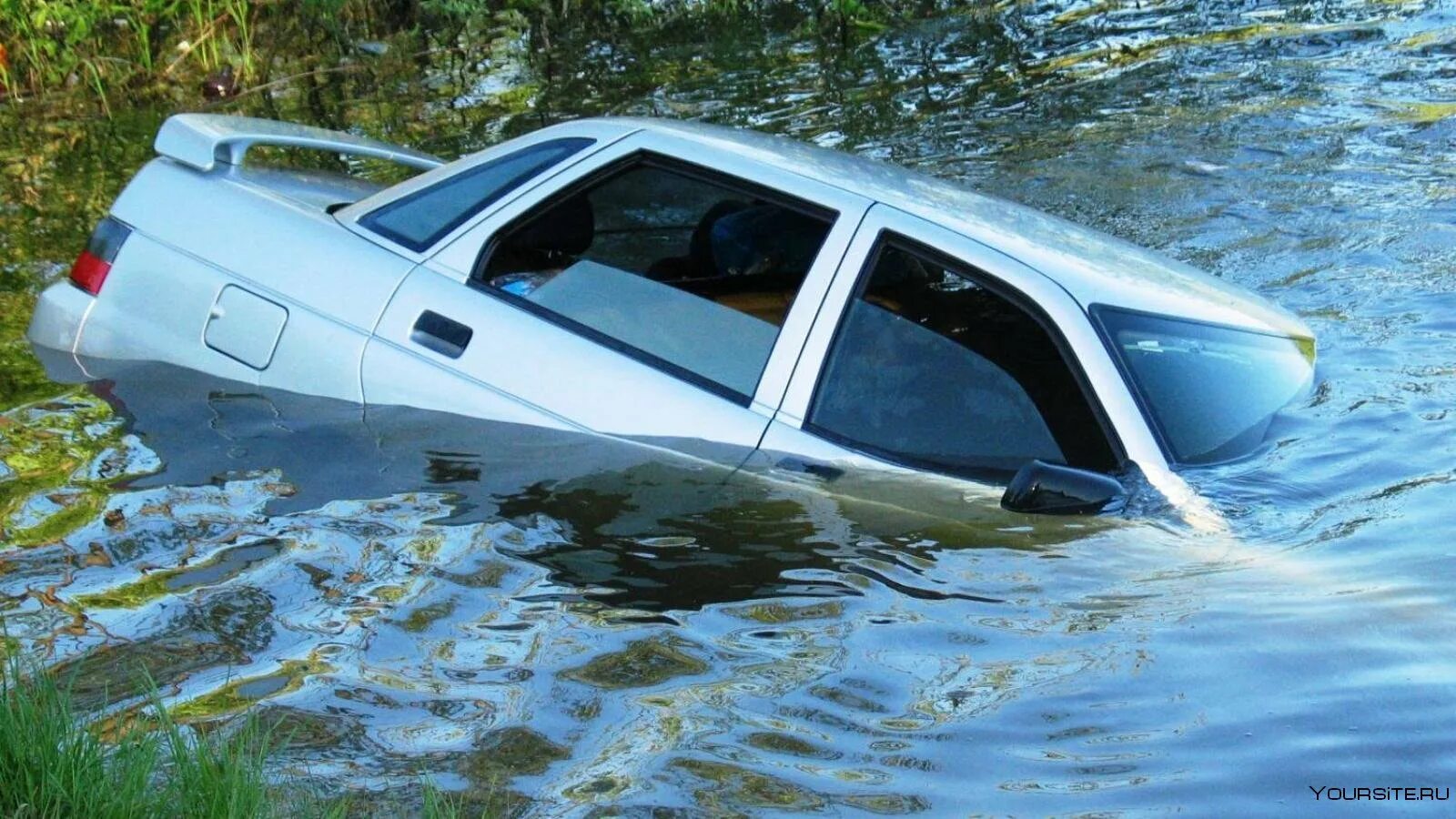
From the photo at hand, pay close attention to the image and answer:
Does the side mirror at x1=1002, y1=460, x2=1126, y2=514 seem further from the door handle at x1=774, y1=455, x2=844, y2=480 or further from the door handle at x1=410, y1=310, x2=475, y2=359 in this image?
the door handle at x1=410, y1=310, x2=475, y2=359

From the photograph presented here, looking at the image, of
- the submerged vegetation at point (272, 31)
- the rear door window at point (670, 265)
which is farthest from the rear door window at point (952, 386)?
the submerged vegetation at point (272, 31)

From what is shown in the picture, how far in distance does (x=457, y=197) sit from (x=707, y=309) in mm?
930

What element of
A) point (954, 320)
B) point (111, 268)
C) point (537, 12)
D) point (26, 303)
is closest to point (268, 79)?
point (537, 12)

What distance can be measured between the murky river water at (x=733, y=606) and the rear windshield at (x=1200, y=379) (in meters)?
0.12

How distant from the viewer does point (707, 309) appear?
468 centimetres

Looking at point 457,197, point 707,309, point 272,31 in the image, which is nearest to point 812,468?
point 707,309

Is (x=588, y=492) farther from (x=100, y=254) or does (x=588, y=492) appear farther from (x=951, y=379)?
(x=100, y=254)

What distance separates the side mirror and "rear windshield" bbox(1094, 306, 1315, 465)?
402 millimetres

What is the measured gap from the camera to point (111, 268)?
5.26m

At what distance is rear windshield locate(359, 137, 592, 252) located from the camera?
496 centimetres

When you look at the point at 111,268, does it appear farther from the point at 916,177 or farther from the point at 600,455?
the point at 916,177

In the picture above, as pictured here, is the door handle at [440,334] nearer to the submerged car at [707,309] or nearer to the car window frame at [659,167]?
the submerged car at [707,309]

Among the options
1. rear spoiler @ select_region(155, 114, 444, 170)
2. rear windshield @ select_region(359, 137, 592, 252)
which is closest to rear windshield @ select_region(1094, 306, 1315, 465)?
rear windshield @ select_region(359, 137, 592, 252)

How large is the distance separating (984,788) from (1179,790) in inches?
15.4
